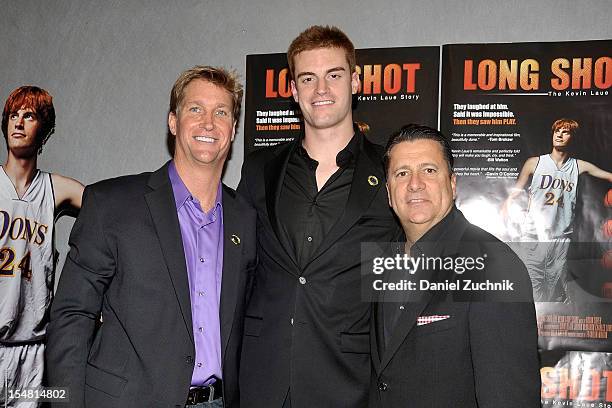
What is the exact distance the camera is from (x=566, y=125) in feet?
10.4

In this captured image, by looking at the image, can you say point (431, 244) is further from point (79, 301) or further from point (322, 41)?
point (79, 301)

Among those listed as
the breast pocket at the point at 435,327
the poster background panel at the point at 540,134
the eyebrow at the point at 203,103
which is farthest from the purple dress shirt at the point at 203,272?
the poster background panel at the point at 540,134

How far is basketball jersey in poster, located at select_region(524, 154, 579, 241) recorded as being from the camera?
316 cm

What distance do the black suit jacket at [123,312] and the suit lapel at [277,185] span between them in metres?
0.37

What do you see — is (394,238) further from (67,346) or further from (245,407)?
(67,346)

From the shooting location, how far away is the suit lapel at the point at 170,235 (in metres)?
2.30

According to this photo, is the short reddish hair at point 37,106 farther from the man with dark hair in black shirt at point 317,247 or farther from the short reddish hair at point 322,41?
the short reddish hair at point 322,41

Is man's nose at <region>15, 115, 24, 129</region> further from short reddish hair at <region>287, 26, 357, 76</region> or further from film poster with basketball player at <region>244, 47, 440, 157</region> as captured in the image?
short reddish hair at <region>287, 26, 357, 76</region>

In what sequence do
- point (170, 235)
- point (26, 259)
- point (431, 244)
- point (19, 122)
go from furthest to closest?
point (19, 122) → point (26, 259) → point (170, 235) → point (431, 244)

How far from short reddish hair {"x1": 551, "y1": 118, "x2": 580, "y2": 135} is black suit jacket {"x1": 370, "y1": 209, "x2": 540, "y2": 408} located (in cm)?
128

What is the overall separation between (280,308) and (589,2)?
2.25 meters

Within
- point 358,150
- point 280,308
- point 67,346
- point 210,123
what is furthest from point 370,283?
point 67,346

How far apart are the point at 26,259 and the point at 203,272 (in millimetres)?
1795
